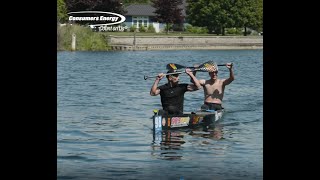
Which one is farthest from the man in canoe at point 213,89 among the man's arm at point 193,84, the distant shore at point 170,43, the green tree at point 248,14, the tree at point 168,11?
the green tree at point 248,14

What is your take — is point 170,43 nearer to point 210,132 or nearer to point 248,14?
point 248,14

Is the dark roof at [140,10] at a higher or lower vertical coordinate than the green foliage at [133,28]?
higher

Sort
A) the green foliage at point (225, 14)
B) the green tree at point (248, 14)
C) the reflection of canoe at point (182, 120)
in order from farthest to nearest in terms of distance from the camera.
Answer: the green tree at point (248, 14), the green foliage at point (225, 14), the reflection of canoe at point (182, 120)

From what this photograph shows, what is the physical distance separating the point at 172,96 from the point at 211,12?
3890 cm

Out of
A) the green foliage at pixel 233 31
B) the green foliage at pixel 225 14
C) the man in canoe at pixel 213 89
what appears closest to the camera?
the man in canoe at pixel 213 89

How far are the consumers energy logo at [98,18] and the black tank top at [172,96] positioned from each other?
31.2 metres

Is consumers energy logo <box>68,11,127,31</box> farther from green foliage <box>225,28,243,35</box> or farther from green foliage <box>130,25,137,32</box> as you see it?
green foliage <box>225,28,243,35</box>

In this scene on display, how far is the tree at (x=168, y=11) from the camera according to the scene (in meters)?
52.9

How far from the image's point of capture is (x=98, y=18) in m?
51.2

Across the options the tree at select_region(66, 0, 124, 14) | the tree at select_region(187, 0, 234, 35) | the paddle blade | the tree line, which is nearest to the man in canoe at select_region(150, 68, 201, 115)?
the paddle blade

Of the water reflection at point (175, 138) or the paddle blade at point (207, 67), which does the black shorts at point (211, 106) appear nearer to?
the water reflection at point (175, 138)
